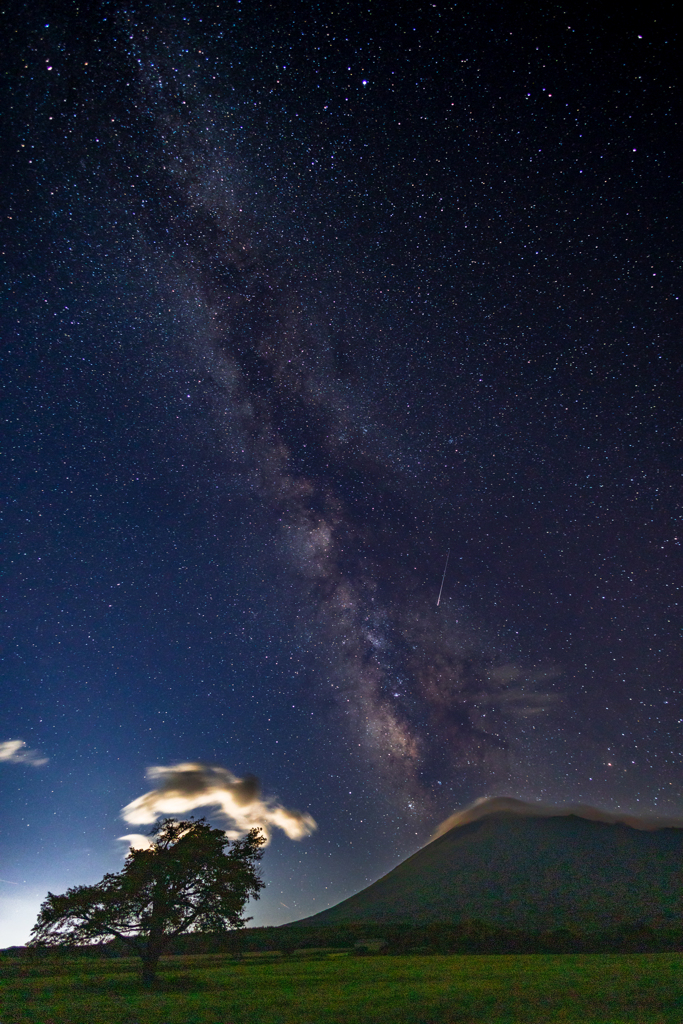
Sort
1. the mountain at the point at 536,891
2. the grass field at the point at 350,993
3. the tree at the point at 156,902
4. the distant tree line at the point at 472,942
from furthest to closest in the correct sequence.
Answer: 1. the mountain at the point at 536,891
2. the distant tree line at the point at 472,942
3. the tree at the point at 156,902
4. the grass field at the point at 350,993

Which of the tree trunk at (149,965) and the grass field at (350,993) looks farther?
the tree trunk at (149,965)

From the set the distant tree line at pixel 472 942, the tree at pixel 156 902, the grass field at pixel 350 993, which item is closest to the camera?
the grass field at pixel 350 993

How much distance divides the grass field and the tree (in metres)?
2.29

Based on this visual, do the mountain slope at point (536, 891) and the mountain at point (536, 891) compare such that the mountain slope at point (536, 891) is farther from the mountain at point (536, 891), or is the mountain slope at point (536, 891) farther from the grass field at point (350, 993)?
the grass field at point (350, 993)

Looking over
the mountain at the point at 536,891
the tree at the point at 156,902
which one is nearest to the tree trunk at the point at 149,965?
the tree at the point at 156,902

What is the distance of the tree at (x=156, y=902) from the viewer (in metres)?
27.4

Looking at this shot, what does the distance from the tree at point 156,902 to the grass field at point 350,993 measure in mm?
2293

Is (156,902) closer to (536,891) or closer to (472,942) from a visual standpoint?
(472,942)

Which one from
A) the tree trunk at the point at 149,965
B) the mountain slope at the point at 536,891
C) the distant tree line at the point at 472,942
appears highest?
the tree trunk at the point at 149,965

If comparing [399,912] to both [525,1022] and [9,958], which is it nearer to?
[9,958]

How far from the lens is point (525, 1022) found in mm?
19688

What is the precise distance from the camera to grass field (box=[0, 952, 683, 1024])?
68.1 ft

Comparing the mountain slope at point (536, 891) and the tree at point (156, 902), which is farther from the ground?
the tree at point (156, 902)

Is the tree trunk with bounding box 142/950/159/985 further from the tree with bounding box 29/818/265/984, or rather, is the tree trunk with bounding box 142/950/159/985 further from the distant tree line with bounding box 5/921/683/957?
the distant tree line with bounding box 5/921/683/957
